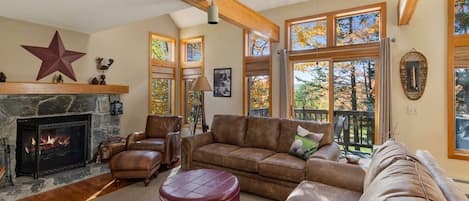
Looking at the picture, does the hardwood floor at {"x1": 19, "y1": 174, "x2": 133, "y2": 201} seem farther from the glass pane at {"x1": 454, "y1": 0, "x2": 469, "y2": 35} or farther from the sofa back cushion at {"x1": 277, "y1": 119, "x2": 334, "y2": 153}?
the glass pane at {"x1": 454, "y1": 0, "x2": 469, "y2": 35}

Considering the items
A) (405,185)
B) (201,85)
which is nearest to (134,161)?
(201,85)

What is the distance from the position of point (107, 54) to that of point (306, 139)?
4159 mm

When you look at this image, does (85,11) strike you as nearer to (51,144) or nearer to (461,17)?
(51,144)

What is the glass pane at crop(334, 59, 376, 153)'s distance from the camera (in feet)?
13.9

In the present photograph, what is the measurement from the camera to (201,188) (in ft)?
7.72

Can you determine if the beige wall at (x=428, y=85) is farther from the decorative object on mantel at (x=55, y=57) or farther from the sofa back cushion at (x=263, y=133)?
the decorative object on mantel at (x=55, y=57)

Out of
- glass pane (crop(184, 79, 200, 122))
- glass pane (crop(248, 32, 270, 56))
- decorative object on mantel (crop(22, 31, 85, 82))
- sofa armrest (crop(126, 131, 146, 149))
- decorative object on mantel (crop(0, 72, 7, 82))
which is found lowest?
sofa armrest (crop(126, 131, 146, 149))

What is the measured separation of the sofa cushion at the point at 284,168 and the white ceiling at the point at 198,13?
125 inches

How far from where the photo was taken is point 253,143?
382cm

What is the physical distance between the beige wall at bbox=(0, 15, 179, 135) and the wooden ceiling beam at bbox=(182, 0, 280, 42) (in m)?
2.82

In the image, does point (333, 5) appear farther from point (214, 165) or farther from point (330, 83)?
point (214, 165)

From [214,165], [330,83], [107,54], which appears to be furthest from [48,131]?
[330,83]

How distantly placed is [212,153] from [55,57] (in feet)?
10.5

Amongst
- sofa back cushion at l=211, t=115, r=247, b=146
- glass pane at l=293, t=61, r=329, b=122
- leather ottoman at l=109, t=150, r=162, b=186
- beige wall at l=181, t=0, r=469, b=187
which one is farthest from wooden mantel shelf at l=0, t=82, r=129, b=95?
beige wall at l=181, t=0, r=469, b=187
